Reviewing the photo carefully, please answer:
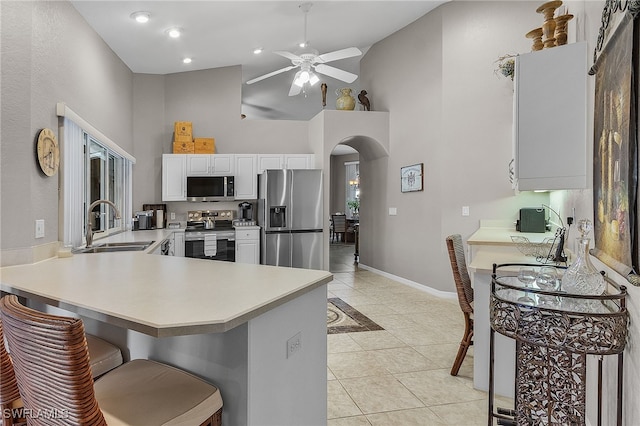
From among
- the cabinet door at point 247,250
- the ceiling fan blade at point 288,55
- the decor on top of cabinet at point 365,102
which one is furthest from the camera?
the decor on top of cabinet at point 365,102

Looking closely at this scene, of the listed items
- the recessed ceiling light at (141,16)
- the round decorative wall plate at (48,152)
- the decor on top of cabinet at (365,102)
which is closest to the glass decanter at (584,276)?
the round decorative wall plate at (48,152)

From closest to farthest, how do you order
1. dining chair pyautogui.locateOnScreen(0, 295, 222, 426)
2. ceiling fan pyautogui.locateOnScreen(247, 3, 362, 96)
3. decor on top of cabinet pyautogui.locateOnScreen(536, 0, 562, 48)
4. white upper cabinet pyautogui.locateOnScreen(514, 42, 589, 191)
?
dining chair pyautogui.locateOnScreen(0, 295, 222, 426), white upper cabinet pyautogui.locateOnScreen(514, 42, 589, 191), decor on top of cabinet pyautogui.locateOnScreen(536, 0, 562, 48), ceiling fan pyautogui.locateOnScreen(247, 3, 362, 96)

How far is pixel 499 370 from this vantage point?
2439 millimetres

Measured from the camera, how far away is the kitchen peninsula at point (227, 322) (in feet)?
4.00

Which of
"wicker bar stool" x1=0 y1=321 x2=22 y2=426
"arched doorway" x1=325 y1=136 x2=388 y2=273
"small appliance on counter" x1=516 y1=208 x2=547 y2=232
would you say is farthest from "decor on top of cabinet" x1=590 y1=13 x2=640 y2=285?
"arched doorway" x1=325 y1=136 x2=388 y2=273

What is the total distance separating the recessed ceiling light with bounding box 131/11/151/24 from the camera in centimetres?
409

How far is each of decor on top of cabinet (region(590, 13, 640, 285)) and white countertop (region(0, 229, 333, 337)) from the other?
43.9 inches

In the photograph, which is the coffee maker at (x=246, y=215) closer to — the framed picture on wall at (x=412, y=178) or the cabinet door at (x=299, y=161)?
the cabinet door at (x=299, y=161)

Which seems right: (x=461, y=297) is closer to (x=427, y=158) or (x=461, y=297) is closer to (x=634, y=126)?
(x=634, y=126)

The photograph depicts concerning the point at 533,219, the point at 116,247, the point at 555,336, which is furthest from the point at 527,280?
the point at 116,247

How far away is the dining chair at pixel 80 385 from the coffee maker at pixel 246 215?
511 cm

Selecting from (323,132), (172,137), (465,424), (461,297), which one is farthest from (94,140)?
(465,424)

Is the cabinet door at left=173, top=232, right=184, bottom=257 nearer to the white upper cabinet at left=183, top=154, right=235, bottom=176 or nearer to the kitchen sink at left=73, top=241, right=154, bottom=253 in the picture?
the white upper cabinet at left=183, top=154, right=235, bottom=176

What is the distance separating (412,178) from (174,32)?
373cm
